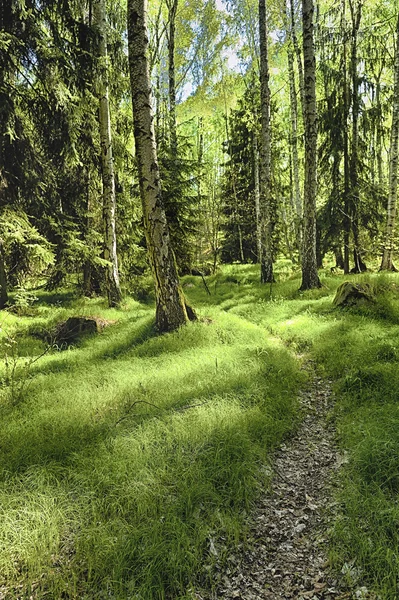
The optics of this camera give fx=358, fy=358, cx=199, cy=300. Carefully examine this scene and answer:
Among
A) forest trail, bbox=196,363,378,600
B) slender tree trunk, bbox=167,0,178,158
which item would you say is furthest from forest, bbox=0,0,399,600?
slender tree trunk, bbox=167,0,178,158

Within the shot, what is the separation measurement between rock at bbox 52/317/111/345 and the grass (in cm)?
65

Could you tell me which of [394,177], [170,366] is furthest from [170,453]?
[394,177]

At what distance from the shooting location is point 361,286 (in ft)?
28.8

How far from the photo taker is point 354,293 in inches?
340

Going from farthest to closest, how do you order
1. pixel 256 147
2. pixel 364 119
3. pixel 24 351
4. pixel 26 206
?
1. pixel 256 147
2. pixel 364 119
3. pixel 26 206
4. pixel 24 351

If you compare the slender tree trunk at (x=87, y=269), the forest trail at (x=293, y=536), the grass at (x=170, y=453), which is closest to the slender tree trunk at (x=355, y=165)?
the grass at (x=170, y=453)

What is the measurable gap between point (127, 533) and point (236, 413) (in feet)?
6.34

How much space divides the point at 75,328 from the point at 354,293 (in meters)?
6.71

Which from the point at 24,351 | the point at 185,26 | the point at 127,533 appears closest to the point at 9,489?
the point at 127,533

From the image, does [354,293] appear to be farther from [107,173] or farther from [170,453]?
[107,173]

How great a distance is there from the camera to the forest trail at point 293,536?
261 cm

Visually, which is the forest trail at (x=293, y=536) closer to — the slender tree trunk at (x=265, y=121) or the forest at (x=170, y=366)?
the forest at (x=170, y=366)

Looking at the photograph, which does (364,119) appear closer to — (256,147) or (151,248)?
(256,147)

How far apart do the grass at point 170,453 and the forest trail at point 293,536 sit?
0.39 feet
